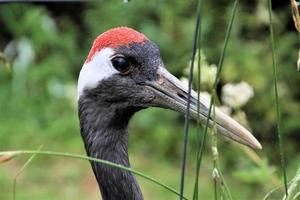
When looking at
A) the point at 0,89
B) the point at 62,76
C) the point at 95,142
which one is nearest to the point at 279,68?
the point at 62,76

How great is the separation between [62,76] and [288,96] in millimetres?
1522

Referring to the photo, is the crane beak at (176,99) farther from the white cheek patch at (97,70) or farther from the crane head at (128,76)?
the white cheek patch at (97,70)

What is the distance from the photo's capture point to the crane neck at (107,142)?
2758 millimetres

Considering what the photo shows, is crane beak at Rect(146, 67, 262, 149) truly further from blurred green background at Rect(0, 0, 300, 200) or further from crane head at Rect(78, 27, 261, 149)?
blurred green background at Rect(0, 0, 300, 200)

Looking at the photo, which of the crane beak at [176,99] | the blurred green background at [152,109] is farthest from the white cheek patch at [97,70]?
the blurred green background at [152,109]

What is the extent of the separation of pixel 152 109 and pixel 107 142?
3.06 m

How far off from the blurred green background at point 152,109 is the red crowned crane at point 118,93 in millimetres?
2085

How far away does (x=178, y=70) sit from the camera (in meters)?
5.74

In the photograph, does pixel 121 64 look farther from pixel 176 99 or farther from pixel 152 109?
pixel 152 109

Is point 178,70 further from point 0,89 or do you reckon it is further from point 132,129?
point 0,89

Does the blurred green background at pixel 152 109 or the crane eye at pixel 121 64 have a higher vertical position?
the blurred green background at pixel 152 109

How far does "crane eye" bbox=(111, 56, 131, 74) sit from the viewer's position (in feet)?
8.86

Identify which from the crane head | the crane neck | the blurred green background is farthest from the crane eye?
the blurred green background

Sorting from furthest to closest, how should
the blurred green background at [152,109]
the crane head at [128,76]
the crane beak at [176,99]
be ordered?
the blurred green background at [152,109], the crane head at [128,76], the crane beak at [176,99]
